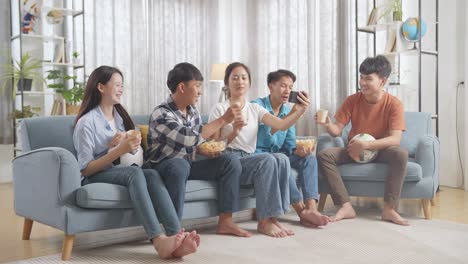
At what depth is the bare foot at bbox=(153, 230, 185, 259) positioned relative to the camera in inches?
88.1

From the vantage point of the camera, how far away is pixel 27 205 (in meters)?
2.58

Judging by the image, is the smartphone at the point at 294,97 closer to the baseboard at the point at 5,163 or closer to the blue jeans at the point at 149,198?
the blue jeans at the point at 149,198

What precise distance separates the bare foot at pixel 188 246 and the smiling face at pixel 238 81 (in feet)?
3.16

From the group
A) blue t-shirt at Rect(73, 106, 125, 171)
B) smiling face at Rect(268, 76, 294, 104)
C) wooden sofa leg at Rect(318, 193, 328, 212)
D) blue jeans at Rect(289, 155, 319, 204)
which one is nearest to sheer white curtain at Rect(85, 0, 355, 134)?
wooden sofa leg at Rect(318, 193, 328, 212)

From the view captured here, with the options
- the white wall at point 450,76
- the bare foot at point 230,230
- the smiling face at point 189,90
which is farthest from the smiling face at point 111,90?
the white wall at point 450,76

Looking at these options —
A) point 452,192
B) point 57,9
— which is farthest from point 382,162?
point 57,9

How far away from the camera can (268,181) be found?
2.72 metres

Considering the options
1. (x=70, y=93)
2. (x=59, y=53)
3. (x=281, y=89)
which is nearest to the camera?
(x=281, y=89)

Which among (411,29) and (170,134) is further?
(411,29)

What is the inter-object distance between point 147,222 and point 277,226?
0.78 meters

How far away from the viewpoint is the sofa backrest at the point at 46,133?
8.70 feet

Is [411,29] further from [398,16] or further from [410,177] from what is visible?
[410,177]

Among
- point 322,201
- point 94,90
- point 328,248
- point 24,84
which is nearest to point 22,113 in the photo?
point 24,84

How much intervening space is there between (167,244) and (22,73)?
11.1 ft
